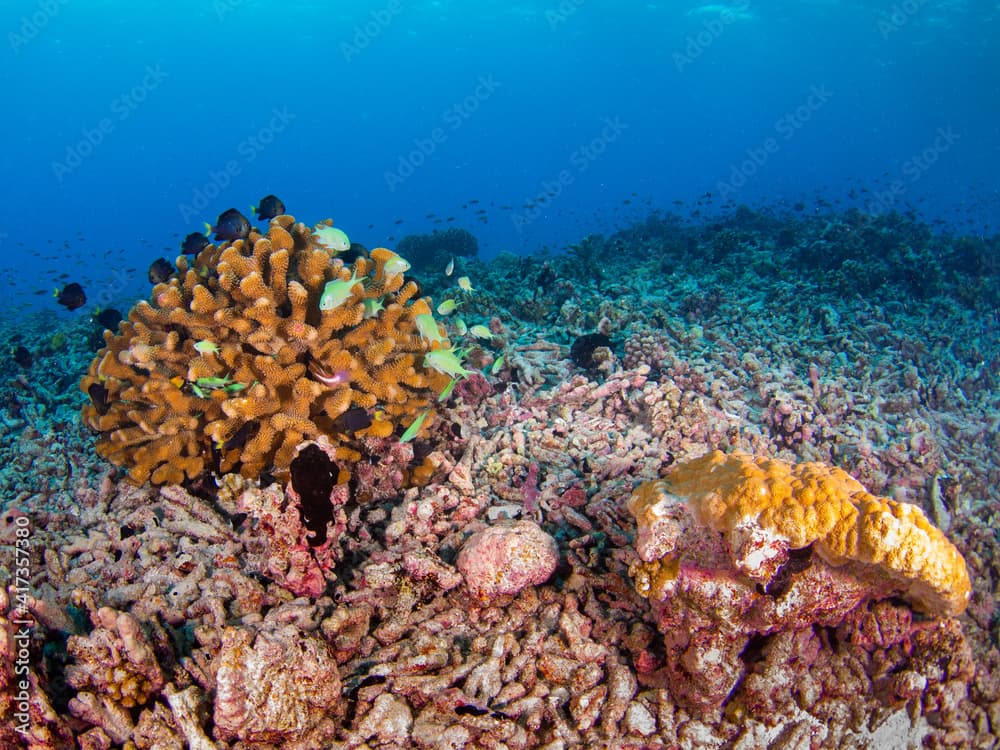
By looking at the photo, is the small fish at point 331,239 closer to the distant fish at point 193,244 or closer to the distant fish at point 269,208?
the distant fish at point 193,244

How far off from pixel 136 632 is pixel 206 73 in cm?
13701

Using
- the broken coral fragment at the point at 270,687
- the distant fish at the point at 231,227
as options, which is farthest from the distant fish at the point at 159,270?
the broken coral fragment at the point at 270,687

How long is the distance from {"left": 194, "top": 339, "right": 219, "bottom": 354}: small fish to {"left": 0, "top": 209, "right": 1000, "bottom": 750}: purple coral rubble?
47.8 inches

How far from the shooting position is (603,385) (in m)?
6.55

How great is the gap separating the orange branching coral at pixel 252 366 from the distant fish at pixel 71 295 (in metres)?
3.11

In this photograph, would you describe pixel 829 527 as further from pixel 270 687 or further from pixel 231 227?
pixel 231 227

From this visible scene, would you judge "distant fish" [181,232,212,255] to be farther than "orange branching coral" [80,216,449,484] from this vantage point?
Yes

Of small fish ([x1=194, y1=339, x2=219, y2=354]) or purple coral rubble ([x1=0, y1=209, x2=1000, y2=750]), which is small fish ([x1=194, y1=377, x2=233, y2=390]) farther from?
purple coral rubble ([x1=0, y1=209, x2=1000, y2=750])

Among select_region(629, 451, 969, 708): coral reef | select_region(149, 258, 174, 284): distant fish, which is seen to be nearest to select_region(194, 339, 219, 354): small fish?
select_region(149, 258, 174, 284): distant fish

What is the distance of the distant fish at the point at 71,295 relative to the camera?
714 centimetres

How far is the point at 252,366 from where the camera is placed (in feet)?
14.4

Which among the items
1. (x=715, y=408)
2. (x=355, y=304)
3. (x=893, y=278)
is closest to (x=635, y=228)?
(x=893, y=278)

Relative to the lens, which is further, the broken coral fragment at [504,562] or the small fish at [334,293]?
the small fish at [334,293]

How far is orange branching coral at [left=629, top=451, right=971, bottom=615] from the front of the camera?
2.97 meters
